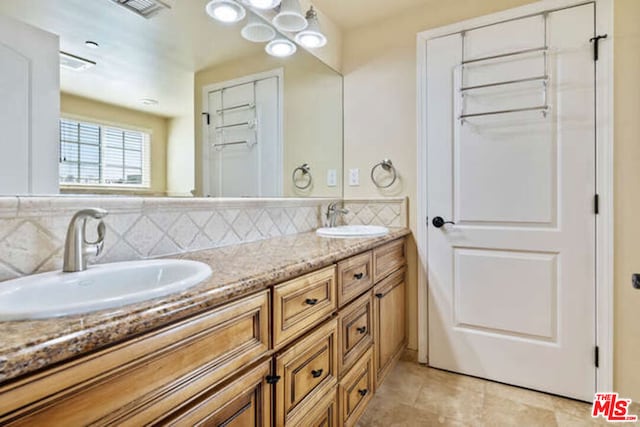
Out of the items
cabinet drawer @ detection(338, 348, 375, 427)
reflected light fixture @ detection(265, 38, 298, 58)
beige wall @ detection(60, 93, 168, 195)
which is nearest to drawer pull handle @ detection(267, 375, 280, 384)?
cabinet drawer @ detection(338, 348, 375, 427)

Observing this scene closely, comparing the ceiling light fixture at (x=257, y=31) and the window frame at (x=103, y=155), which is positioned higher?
the ceiling light fixture at (x=257, y=31)

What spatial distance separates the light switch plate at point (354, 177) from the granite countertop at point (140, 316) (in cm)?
119

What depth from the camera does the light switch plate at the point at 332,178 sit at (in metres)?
2.35

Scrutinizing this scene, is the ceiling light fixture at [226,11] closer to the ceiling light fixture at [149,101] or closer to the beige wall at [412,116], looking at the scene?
the ceiling light fixture at [149,101]

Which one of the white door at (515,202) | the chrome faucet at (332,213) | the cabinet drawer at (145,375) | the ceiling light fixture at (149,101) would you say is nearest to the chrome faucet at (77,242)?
the cabinet drawer at (145,375)

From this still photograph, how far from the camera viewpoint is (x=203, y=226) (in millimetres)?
1392

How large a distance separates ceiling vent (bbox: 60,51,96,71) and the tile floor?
1.81 metres

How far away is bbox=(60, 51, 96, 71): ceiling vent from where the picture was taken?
0.99m

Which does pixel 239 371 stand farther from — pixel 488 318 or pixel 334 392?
pixel 488 318

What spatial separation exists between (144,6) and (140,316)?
1.15 m

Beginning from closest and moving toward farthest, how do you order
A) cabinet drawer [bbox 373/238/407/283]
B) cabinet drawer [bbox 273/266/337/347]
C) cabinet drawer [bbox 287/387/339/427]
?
1. cabinet drawer [bbox 273/266/337/347]
2. cabinet drawer [bbox 287/387/339/427]
3. cabinet drawer [bbox 373/238/407/283]

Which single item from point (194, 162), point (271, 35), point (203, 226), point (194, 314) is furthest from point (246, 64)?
point (194, 314)

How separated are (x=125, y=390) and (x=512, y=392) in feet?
6.39

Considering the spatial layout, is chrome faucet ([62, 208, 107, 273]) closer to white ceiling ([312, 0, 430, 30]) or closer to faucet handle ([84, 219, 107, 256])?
faucet handle ([84, 219, 107, 256])
